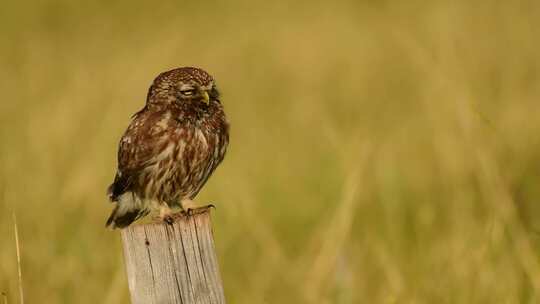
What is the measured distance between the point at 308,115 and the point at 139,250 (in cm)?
790

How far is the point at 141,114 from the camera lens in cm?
656

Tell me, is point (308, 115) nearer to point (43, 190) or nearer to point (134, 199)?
point (43, 190)

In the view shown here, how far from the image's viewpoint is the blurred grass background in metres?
7.02

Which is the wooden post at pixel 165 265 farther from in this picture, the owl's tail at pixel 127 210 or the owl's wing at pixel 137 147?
the owl's tail at pixel 127 210

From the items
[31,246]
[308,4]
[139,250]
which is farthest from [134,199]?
[308,4]

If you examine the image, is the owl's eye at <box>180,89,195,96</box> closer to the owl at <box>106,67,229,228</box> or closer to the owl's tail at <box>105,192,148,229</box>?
the owl at <box>106,67,229,228</box>

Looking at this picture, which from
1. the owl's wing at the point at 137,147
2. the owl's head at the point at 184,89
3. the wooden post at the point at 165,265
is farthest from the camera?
the owl's wing at the point at 137,147

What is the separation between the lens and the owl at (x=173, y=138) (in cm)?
639

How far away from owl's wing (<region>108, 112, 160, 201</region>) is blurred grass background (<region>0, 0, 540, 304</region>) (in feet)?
1.86

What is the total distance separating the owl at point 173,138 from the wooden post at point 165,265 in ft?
5.46

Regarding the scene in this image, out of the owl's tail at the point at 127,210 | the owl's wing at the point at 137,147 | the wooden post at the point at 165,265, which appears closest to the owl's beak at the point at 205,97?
the owl's wing at the point at 137,147

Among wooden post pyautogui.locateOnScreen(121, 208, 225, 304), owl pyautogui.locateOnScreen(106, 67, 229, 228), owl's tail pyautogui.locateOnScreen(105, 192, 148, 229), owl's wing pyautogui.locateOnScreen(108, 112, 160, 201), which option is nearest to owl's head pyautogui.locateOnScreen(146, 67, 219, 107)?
owl pyautogui.locateOnScreen(106, 67, 229, 228)

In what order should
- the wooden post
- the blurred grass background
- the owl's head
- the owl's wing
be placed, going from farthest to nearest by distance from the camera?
the blurred grass background, the owl's wing, the owl's head, the wooden post

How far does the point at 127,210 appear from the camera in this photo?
6.93 m
